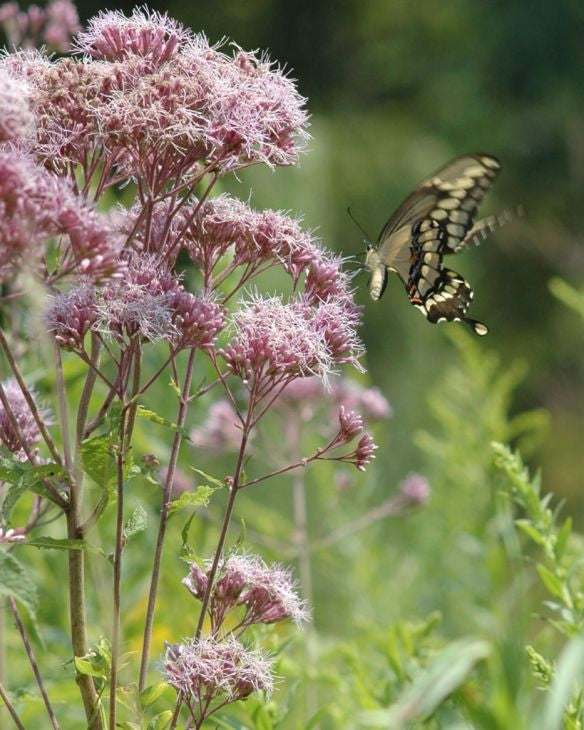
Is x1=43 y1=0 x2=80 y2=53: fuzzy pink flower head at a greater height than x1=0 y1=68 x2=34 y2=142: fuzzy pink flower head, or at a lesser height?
greater

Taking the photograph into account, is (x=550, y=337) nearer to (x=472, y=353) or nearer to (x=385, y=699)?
(x=472, y=353)

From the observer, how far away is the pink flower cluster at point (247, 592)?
40.7 inches

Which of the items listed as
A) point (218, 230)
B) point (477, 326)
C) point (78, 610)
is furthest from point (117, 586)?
point (477, 326)

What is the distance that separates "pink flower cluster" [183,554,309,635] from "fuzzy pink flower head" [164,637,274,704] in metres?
0.04

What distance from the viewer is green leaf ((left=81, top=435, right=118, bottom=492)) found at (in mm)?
926

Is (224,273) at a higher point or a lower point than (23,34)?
lower

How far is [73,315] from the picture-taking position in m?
0.96

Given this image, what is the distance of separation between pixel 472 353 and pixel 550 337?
282 inches

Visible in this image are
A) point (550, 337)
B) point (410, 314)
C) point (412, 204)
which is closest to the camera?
point (412, 204)

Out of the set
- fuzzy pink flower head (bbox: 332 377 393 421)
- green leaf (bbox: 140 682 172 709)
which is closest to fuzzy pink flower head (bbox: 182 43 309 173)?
green leaf (bbox: 140 682 172 709)

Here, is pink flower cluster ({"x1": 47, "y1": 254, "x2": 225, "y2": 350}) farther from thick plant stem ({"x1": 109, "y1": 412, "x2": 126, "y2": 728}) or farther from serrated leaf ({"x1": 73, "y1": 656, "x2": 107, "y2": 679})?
serrated leaf ({"x1": 73, "y1": 656, "x2": 107, "y2": 679})

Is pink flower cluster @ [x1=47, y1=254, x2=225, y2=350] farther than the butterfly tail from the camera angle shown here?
No

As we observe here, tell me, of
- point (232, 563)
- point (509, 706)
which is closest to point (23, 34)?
point (232, 563)

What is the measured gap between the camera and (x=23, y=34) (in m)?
1.94
